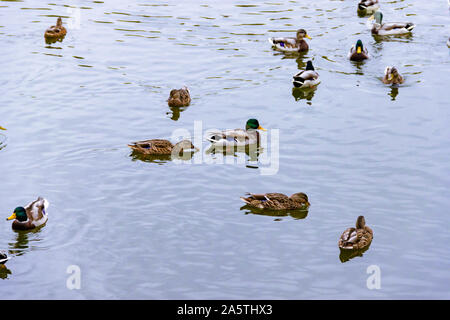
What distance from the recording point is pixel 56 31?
1184 inches

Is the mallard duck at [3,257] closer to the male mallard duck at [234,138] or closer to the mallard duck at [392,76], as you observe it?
the male mallard duck at [234,138]

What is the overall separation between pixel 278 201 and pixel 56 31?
15.7 metres

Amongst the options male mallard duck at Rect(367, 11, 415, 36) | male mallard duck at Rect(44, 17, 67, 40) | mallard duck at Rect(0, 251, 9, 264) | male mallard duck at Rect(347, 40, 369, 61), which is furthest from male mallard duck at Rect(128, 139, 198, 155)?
male mallard duck at Rect(367, 11, 415, 36)

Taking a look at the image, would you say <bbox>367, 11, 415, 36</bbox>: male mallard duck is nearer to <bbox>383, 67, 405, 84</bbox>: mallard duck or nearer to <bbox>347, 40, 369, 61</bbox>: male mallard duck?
<bbox>347, 40, 369, 61</bbox>: male mallard duck

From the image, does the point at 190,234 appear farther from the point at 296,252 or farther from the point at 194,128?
the point at 194,128

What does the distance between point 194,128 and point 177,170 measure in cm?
272

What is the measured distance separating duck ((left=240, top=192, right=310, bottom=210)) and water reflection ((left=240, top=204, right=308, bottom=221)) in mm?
89

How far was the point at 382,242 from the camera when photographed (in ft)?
53.3

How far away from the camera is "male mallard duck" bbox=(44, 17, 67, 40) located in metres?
30.0

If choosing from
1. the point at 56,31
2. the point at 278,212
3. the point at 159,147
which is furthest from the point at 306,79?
the point at 56,31

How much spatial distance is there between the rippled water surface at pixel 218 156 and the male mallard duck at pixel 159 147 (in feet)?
1.26

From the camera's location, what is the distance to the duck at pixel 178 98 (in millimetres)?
23578
